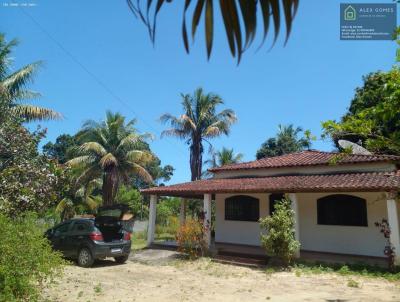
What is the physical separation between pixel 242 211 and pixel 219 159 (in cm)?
1568

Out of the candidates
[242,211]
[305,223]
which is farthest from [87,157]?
[305,223]

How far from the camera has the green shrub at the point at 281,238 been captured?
12.0 metres

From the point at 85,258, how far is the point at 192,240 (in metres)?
4.19

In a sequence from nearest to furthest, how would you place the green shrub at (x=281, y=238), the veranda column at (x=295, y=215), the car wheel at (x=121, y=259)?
the green shrub at (x=281, y=238) < the veranda column at (x=295, y=215) < the car wheel at (x=121, y=259)

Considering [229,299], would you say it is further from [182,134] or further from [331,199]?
[182,134]

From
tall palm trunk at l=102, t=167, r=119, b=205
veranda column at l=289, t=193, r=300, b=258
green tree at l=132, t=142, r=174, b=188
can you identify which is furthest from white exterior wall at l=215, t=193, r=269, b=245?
green tree at l=132, t=142, r=174, b=188

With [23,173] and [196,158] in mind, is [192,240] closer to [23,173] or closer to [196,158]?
[23,173]

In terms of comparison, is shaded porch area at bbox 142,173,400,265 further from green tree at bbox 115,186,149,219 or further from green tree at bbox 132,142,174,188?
green tree at bbox 132,142,174,188

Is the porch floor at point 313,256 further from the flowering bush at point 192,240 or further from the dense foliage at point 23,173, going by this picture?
the dense foliage at point 23,173

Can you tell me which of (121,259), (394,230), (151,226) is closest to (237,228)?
(151,226)

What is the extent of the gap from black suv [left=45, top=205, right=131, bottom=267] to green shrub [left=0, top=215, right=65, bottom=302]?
5.20 m

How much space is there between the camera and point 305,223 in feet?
49.2

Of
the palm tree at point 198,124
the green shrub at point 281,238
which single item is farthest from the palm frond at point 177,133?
the green shrub at point 281,238

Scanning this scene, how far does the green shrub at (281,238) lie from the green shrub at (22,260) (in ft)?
24.7
